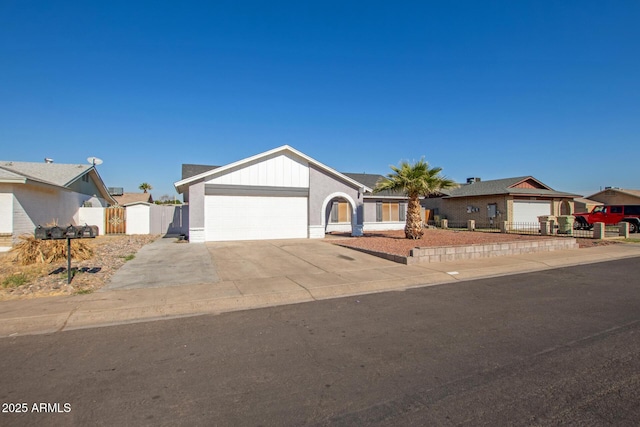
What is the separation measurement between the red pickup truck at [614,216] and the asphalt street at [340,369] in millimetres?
24249

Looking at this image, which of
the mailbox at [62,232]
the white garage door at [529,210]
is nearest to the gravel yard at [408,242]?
the white garage door at [529,210]

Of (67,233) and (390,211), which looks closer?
(67,233)

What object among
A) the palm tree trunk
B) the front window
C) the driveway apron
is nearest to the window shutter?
the front window

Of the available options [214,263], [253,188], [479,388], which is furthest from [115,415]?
[253,188]

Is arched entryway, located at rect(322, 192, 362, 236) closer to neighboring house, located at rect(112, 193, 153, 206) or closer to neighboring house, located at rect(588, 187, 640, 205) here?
neighboring house, located at rect(112, 193, 153, 206)

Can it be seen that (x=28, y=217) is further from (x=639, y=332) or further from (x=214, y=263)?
(x=639, y=332)

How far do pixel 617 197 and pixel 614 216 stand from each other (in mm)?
25476

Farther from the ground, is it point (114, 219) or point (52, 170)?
point (52, 170)

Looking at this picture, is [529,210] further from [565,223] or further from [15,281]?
[15,281]

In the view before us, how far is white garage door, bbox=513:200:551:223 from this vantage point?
26.4 metres

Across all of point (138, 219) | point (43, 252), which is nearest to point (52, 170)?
point (138, 219)

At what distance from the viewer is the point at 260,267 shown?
9.73m

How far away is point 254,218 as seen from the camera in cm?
1772

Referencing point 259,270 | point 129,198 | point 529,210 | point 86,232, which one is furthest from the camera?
point 129,198
